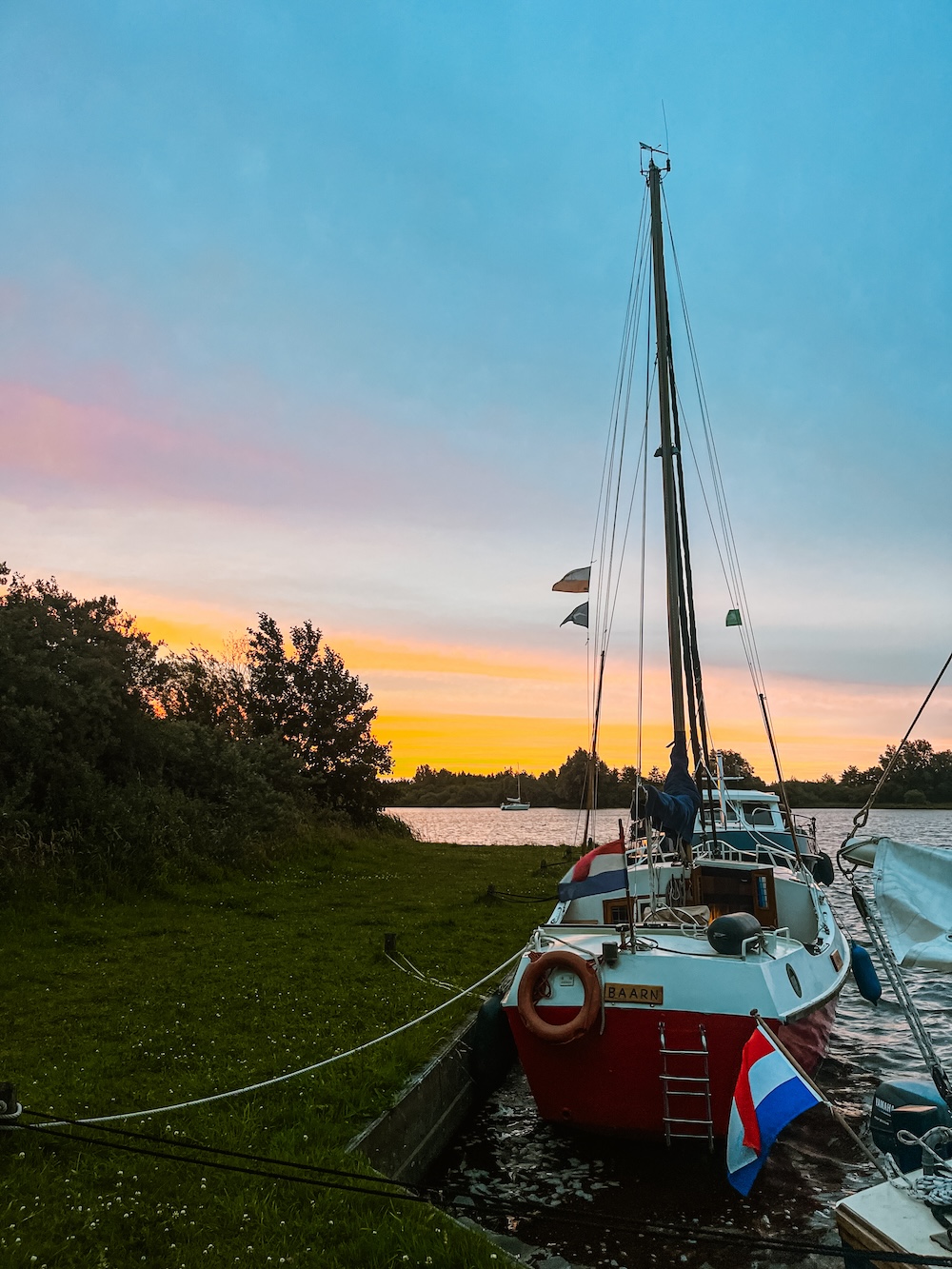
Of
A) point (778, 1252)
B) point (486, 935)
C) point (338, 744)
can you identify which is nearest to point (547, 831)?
point (338, 744)

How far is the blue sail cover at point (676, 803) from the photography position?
37.1 feet

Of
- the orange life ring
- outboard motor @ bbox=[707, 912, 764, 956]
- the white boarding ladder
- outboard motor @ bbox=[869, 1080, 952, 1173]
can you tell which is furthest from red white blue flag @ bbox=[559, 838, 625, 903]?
outboard motor @ bbox=[869, 1080, 952, 1173]

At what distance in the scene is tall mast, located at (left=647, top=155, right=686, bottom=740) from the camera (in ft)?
46.4

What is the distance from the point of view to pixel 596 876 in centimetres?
1217

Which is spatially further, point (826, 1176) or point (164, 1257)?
point (826, 1176)

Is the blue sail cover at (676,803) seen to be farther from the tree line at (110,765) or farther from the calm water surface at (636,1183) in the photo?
the tree line at (110,765)

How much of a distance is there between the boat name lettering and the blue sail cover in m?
3.28

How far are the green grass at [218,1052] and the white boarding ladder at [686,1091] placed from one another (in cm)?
264

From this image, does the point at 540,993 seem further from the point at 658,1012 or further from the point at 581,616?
the point at 581,616

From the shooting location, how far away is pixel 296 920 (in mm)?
16844

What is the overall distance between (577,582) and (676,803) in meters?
8.78

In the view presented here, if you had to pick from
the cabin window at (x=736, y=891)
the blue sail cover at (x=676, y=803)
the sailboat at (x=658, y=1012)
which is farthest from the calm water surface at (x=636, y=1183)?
the blue sail cover at (x=676, y=803)

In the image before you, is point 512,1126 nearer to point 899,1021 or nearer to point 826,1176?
point 826,1176

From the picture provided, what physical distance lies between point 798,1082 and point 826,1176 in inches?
126
